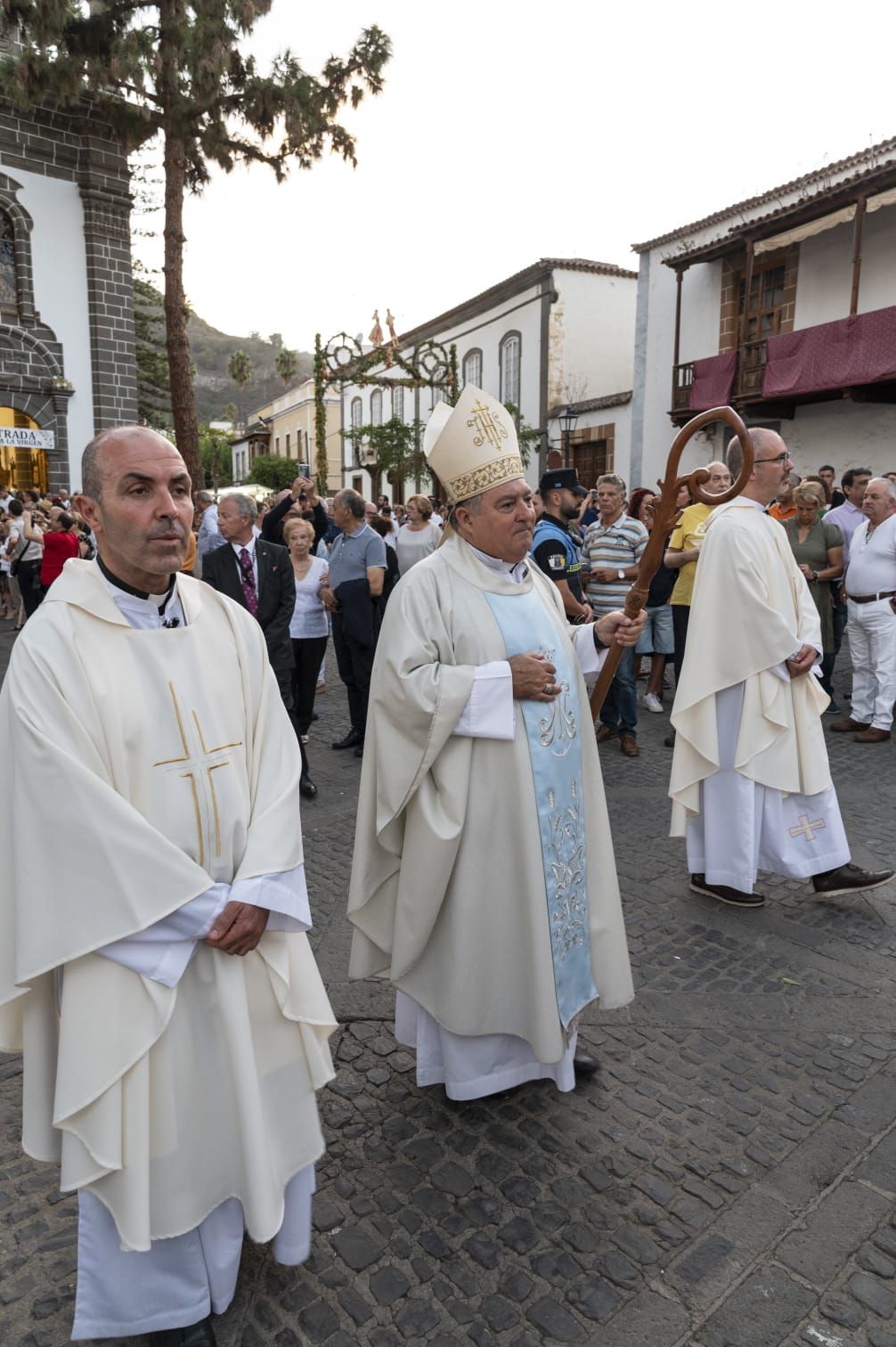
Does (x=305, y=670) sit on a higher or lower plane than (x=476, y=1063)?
higher

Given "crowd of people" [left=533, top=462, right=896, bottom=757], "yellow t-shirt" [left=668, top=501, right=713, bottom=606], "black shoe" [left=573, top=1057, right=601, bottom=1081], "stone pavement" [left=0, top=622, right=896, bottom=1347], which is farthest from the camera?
"yellow t-shirt" [left=668, top=501, right=713, bottom=606]

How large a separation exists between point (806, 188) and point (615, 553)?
13.2 meters

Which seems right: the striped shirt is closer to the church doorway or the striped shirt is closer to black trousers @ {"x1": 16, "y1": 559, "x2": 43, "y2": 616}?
black trousers @ {"x1": 16, "y1": 559, "x2": 43, "y2": 616}

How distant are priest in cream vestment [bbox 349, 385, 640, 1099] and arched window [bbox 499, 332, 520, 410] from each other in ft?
83.8

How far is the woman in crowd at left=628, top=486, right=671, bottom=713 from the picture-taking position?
761cm

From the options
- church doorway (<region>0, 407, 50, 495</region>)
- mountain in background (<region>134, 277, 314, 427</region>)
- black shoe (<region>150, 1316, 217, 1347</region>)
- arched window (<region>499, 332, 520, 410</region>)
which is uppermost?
mountain in background (<region>134, 277, 314, 427</region>)

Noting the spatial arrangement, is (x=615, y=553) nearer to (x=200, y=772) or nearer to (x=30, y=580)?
(x=200, y=772)

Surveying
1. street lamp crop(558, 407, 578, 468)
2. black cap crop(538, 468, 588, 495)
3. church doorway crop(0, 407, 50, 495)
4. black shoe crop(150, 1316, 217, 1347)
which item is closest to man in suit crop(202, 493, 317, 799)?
black cap crop(538, 468, 588, 495)

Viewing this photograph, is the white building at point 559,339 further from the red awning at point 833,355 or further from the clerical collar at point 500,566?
the clerical collar at point 500,566

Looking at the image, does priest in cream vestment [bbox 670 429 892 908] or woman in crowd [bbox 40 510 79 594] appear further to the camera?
woman in crowd [bbox 40 510 79 594]

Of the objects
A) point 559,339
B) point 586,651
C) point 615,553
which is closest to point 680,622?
point 615,553

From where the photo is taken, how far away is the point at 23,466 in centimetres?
1969

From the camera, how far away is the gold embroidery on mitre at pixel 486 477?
8.91 feet

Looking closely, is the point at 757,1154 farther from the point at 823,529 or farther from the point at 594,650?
the point at 823,529
